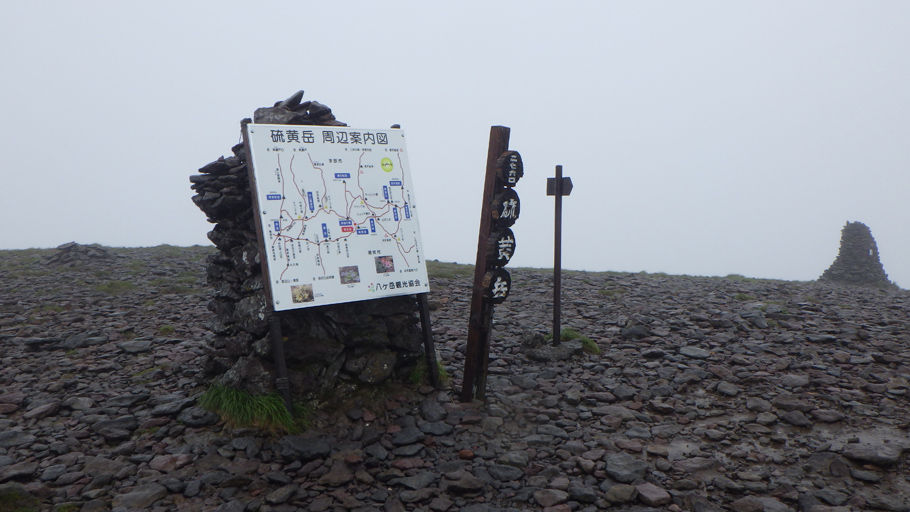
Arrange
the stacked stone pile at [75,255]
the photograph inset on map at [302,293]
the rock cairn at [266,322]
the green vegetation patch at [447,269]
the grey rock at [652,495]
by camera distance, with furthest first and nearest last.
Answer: the stacked stone pile at [75,255]
the green vegetation patch at [447,269]
the rock cairn at [266,322]
the photograph inset on map at [302,293]
the grey rock at [652,495]

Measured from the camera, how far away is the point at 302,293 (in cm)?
815

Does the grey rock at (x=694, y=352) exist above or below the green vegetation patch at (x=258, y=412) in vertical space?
above

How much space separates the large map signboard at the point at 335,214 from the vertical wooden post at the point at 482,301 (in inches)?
39.2

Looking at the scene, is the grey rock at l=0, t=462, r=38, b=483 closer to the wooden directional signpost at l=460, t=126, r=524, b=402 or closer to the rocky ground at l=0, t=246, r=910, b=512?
the rocky ground at l=0, t=246, r=910, b=512

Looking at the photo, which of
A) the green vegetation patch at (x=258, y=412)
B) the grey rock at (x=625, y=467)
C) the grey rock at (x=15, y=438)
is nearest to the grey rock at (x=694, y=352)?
the grey rock at (x=625, y=467)

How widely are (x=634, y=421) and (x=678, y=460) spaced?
1.15 metres

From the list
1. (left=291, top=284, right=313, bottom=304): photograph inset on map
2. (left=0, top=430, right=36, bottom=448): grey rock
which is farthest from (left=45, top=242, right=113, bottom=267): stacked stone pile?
(left=291, top=284, right=313, bottom=304): photograph inset on map

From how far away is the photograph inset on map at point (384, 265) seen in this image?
8957 mm

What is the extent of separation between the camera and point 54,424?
320 inches

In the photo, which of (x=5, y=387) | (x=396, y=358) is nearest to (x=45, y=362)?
(x=5, y=387)

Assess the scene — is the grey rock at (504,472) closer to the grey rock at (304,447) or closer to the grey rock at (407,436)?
the grey rock at (407,436)

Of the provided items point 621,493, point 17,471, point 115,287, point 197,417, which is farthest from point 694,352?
point 115,287

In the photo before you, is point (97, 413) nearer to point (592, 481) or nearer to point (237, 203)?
point (237, 203)

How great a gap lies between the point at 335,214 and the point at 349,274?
948 mm
